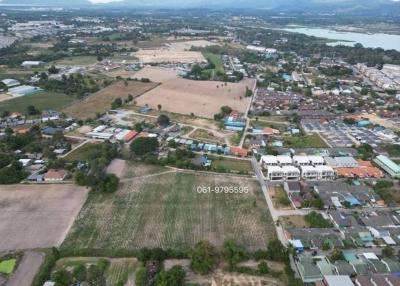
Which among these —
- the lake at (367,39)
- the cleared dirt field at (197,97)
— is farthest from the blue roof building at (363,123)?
the lake at (367,39)

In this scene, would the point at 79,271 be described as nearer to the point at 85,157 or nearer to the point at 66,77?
the point at 85,157

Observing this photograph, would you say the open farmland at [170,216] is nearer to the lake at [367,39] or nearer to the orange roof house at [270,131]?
the orange roof house at [270,131]

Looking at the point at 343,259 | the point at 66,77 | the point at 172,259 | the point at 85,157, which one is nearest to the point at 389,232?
the point at 343,259

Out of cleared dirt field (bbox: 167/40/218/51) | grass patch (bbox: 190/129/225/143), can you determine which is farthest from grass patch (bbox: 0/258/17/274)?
cleared dirt field (bbox: 167/40/218/51)

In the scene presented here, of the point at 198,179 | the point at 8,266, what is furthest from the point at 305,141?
the point at 8,266

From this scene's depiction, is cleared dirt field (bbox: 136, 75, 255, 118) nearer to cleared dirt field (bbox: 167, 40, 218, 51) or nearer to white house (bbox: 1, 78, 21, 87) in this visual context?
white house (bbox: 1, 78, 21, 87)

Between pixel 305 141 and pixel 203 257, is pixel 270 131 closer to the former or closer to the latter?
pixel 305 141
